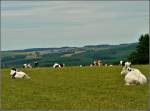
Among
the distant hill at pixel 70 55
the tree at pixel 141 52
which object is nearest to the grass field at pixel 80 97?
the distant hill at pixel 70 55

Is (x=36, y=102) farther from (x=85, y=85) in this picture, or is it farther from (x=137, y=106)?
(x=85, y=85)

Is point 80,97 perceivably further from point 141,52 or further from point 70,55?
point 70,55

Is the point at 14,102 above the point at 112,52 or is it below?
below

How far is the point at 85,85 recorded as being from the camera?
28203 millimetres

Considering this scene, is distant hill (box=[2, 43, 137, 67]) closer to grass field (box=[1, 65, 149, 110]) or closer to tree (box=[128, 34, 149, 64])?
tree (box=[128, 34, 149, 64])

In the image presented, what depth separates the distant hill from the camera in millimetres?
84256

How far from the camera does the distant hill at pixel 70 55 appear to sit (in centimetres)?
8426

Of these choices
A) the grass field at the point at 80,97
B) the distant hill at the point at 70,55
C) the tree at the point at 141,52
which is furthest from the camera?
the tree at the point at 141,52

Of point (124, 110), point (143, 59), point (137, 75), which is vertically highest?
point (143, 59)

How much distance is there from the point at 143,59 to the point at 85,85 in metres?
67.4

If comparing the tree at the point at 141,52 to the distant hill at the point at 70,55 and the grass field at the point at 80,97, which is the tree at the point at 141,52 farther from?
the grass field at the point at 80,97

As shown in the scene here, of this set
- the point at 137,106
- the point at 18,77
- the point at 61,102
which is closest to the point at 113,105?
the point at 137,106

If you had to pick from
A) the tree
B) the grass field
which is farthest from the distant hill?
the grass field

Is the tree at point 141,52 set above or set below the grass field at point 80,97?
above
